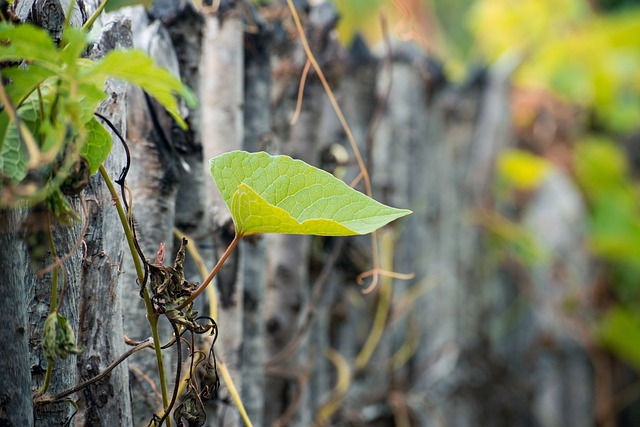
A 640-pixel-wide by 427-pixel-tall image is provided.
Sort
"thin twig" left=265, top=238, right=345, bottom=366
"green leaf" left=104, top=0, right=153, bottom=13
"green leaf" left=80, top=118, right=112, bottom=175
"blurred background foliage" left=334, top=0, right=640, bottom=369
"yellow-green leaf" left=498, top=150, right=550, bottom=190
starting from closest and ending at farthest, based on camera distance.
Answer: "green leaf" left=80, top=118, right=112, bottom=175
"green leaf" left=104, top=0, right=153, bottom=13
"thin twig" left=265, top=238, right=345, bottom=366
"yellow-green leaf" left=498, top=150, right=550, bottom=190
"blurred background foliage" left=334, top=0, right=640, bottom=369

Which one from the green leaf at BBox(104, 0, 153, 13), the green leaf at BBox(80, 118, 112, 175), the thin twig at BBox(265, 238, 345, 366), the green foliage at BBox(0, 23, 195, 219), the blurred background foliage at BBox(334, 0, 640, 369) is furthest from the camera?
the blurred background foliage at BBox(334, 0, 640, 369)

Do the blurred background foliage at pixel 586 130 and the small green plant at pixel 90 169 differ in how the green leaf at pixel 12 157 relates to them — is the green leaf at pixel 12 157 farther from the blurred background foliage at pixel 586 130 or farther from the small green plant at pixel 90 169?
the blurred background foliage at pixel 586 130

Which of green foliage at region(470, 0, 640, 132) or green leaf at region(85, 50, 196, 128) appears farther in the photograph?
green foliage at region(470, 0, 640, 132)

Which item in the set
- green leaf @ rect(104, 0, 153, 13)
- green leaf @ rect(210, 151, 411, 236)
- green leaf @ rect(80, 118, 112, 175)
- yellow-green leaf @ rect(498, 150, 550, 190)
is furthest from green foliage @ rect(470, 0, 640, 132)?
green leaf @ rect(80, 118, 112, 175)

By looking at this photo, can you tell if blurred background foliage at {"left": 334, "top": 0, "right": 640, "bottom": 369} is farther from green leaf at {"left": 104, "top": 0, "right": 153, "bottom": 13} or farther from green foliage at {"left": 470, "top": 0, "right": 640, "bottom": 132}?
green leaf at {"left": 104, "top": 0, "right": 153, "bottom": 13}

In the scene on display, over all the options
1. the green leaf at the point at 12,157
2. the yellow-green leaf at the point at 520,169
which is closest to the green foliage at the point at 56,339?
the green leaf at the point at 12,157

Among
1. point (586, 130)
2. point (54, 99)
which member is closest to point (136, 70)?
point (54, 99)

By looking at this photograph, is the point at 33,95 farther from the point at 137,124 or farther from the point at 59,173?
the point at 137,124
